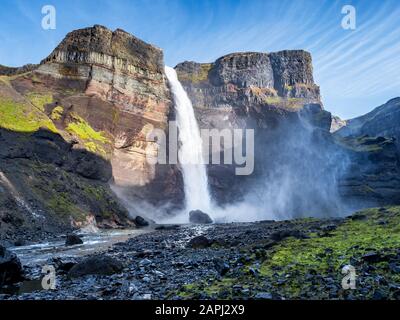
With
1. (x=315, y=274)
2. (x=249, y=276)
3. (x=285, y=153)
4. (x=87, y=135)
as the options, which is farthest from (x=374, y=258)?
(x=285, y=153)

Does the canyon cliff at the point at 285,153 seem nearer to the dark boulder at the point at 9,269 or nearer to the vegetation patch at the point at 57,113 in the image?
the vegetation patch at the point at 57,113

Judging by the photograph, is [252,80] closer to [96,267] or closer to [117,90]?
[117,90]

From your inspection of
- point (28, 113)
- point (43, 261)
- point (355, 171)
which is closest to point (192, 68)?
point (355, 171)

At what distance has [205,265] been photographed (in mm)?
16125

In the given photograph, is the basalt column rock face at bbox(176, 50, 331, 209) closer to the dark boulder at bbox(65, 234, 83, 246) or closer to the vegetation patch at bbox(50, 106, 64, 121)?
the vegetation patch at bbox(50, 106, 64, 121)

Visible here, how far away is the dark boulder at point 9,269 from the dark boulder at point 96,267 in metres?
2.26

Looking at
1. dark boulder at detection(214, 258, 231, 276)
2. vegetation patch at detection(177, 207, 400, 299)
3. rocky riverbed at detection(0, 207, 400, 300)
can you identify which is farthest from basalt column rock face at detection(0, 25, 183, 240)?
vegetation patch at detection(177, 207, 400, 299)

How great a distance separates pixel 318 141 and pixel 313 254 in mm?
123352

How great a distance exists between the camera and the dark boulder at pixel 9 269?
48.3 feet

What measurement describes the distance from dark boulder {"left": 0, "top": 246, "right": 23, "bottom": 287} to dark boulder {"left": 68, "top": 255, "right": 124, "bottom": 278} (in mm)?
2263

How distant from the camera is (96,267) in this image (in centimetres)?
1530

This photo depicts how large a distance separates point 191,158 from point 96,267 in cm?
8420

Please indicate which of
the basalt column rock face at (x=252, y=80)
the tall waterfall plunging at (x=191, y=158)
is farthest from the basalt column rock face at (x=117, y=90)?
the basalt column rock face at (x=252, y=80)
